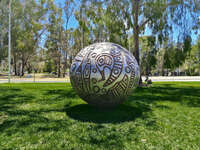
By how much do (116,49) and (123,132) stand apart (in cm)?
268

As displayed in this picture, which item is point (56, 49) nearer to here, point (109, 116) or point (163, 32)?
point (163, 32)

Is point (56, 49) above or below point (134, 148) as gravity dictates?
above

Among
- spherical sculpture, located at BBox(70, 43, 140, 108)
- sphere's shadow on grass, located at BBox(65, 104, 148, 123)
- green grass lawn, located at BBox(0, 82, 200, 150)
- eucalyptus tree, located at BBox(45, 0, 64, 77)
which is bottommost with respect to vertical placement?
green grass lawn, located at BBox(0, 82, 200, 150)

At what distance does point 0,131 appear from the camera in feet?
15.5

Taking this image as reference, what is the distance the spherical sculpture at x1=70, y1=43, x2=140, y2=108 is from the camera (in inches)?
222

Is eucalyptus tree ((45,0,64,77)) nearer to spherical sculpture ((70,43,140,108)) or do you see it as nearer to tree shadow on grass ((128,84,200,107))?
tree shadow on grass ((128,84,200,107))

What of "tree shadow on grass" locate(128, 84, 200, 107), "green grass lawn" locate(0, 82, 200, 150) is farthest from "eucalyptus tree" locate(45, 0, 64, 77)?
"green grass lawn" locate(0, 82, 200, 150)

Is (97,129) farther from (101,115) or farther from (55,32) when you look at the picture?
(55,32)

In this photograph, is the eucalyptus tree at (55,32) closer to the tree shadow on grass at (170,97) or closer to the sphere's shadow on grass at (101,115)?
the tree shadow on grass at (170,97)

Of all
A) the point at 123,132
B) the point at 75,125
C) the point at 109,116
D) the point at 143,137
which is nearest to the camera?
the point at 143,137

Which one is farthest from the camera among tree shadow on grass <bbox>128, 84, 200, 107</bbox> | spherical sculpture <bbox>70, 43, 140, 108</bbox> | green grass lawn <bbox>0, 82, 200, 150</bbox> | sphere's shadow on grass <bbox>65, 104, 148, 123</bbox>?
tree shadow on grass <bbox>128, 84, 200, 107</bbox>

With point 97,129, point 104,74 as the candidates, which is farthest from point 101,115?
point 104,74

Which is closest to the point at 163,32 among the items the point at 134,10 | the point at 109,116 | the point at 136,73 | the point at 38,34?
the point at 134,10

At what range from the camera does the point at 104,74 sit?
5.58 metres
